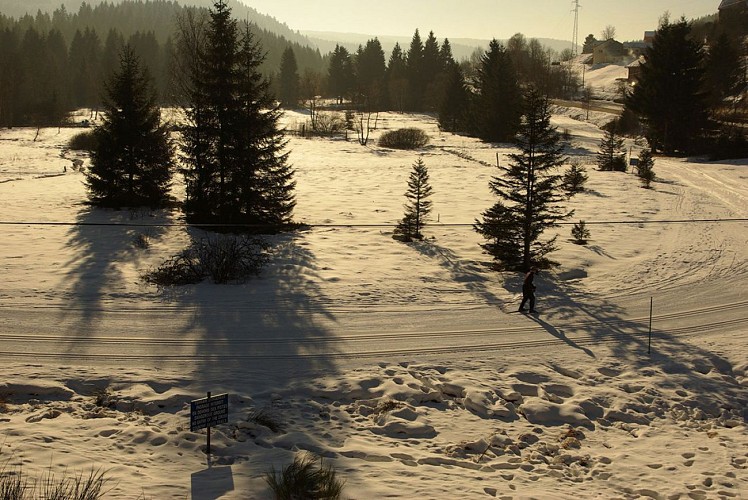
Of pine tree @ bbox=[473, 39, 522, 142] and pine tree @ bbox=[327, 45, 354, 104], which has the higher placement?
pine tree @ bbox=[327, 45, 354, 104]

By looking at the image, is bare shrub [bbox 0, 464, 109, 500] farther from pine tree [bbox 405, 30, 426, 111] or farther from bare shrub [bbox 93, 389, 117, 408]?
pine tree [bbox 405, 30, 426, 111]

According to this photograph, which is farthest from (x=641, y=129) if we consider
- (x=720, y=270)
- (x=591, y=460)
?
(x=591, y=460)

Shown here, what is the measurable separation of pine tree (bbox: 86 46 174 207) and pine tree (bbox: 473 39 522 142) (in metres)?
37.8

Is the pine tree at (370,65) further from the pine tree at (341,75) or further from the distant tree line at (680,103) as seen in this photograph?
the distant tree line at (680,103)

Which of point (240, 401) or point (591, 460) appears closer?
point (591, 460)

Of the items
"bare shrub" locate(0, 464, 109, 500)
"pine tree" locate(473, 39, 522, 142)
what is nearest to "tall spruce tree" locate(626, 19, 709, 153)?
"pine tree" locate(473, 39, 522, 142)

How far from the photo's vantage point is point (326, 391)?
11.9m

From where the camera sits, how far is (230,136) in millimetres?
24891

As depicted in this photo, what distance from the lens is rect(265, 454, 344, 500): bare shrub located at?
8.04m

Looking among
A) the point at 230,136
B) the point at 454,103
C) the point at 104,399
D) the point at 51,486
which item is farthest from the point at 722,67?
the point at 51,486

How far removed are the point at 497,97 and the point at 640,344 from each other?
48.6 metres

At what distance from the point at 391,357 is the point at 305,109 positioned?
97.2m

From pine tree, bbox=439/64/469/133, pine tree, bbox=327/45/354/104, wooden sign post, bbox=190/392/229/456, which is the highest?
pine tree, bbox=327/45/354/104

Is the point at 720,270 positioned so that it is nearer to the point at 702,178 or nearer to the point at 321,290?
the point at 321,290
